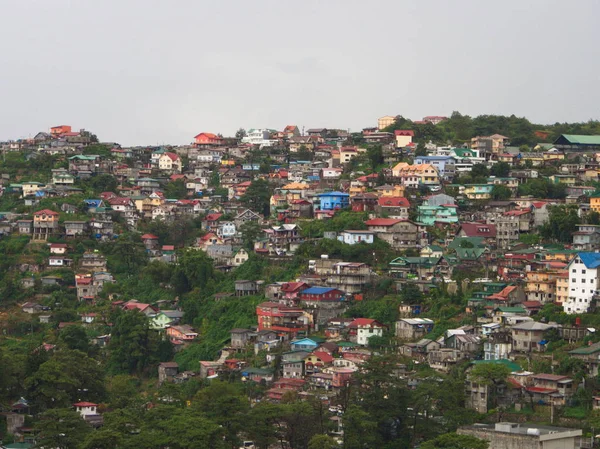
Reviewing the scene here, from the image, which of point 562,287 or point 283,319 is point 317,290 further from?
point 562,287

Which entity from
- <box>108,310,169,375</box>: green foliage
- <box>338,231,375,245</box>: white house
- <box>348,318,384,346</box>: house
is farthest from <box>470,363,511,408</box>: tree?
<box>108,310,169,375</box>: green foliage

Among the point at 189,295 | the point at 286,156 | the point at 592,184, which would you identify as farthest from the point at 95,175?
the point at 592,184

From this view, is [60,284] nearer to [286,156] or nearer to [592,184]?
[286,156]

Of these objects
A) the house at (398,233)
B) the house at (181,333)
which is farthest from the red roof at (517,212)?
the house at (181,333)

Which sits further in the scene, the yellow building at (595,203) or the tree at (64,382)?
the yellow building at (595,203)

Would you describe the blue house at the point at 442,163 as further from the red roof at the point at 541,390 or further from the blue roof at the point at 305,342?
the red roof at the point at 541,390


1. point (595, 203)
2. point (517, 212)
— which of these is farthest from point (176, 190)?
point (595, 203)
